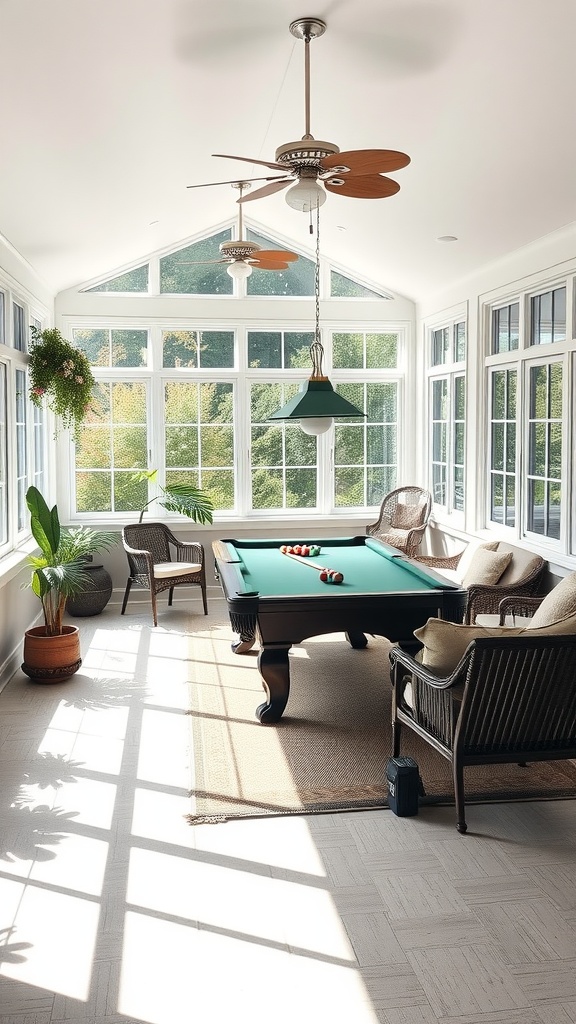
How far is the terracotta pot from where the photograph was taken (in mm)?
5684

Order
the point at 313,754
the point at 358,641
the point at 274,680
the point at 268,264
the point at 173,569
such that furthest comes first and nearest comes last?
1. the point at 173,569
2. the point at 358,641
3. the point at 268,264
4. the point at 274,680
5. the point at 313,754

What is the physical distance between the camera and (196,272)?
8.57 metres

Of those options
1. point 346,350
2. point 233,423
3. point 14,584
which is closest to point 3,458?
point 14,584

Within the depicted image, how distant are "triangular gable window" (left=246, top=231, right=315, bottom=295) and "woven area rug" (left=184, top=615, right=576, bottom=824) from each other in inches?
166

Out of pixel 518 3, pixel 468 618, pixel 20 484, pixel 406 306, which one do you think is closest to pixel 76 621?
pixel 20 484

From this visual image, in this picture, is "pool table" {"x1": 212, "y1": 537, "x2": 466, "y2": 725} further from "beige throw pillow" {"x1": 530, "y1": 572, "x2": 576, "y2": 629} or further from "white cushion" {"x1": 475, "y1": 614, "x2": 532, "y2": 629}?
"white cushion" {"x1": 475, "y1": 614, "x2": 532, "y2": 629}

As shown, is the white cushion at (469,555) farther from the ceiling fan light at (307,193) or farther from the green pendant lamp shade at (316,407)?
the ceiling fan light at (307,193)

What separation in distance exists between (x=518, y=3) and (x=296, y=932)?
372cm

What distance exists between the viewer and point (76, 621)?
7.59 metres

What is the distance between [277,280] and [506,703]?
20.1 feet

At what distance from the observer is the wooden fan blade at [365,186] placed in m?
3.59

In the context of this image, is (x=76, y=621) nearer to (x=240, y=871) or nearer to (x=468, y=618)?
(x=468, y=618)

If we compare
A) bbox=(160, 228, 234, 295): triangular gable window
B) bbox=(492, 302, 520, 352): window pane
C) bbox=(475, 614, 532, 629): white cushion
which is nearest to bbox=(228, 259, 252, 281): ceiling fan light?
bbox=(492, 302, 520, 352): window pane

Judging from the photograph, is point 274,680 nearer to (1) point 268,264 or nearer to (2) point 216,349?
(1) point 268,264
